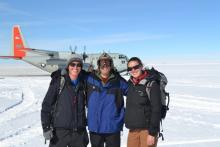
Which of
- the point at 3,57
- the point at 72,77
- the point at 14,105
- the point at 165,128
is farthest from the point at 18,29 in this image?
the point at 72,77

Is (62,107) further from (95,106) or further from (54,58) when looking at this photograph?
(54,58)

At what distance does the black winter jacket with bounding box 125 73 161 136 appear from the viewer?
393cm

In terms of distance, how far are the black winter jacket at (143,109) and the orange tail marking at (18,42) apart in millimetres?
36457

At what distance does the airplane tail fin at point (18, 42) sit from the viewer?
3959 cm

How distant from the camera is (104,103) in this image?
4.15 meters

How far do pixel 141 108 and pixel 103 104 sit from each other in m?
0.49

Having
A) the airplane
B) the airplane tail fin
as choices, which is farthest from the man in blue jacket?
the airplane tail fin

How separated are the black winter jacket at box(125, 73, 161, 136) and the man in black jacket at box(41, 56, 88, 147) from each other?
61 cm

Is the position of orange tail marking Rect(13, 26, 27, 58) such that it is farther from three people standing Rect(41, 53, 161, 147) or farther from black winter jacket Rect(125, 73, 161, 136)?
black winter jacket Rect(125, 73, 161, 136)

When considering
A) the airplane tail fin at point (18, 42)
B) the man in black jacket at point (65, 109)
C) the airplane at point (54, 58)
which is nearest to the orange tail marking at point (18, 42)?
the airplane tail fin at point (18, 42)

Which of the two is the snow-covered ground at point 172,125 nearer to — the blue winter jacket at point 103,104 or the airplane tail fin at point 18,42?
the blue winter jacket at point 103,104

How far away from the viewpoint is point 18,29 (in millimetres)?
41812

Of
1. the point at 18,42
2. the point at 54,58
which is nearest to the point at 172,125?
the point at 54,58

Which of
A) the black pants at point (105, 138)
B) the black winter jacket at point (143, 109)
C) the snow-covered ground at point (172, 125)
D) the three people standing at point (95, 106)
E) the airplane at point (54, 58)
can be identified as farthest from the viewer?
the airplane at point (54, 58)
